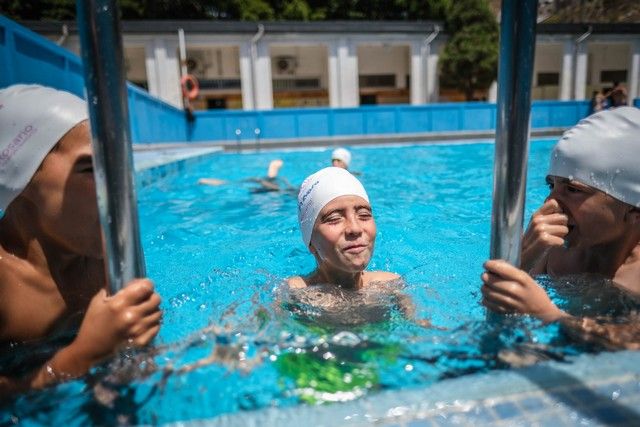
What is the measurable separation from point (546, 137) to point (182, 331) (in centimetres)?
2014

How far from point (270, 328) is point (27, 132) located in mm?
1345

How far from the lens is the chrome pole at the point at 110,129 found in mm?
1013

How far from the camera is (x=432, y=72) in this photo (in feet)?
100

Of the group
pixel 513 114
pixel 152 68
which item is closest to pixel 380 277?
pixel 513 114

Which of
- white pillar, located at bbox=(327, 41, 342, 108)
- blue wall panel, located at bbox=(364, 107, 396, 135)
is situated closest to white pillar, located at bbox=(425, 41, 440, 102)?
white pillar, located at bbox=(327, 41, 342, 108)

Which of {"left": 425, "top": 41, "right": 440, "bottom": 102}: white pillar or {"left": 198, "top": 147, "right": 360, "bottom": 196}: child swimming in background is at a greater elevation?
{"left": 425, "top": 41, "right": 440, "bottom": 102}: white pillar

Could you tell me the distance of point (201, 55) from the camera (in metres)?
32.1

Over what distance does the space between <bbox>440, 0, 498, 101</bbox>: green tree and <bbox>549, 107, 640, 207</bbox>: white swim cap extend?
97.6 ft

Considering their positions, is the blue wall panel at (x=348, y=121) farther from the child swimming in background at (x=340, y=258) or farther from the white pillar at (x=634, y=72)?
the white pillar at (x=634, y=72)

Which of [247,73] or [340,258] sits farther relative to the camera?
[247,73]

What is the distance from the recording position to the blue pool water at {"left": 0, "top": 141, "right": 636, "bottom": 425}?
1.64 m

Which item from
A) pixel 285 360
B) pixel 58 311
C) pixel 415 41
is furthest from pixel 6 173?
pixel 415 41

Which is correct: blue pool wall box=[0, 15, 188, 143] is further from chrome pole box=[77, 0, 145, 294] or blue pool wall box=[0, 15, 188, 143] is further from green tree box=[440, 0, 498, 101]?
green tree box=[440, 0, 498, 101]

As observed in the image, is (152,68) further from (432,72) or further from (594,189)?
(594,189)
